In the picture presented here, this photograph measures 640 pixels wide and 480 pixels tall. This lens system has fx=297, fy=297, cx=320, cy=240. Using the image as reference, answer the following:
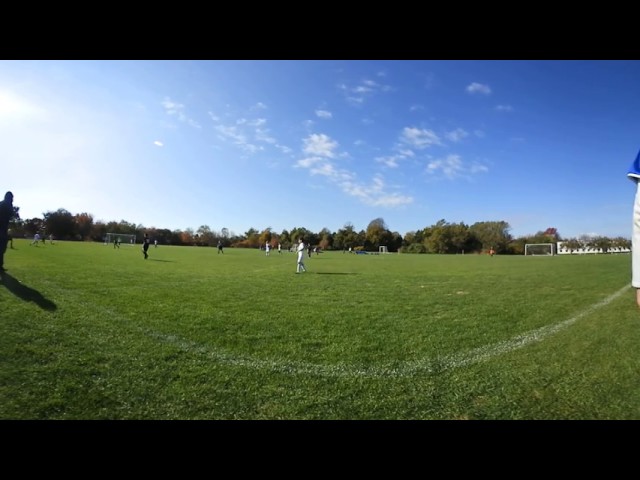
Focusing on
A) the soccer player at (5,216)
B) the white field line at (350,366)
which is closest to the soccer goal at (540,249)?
the white field line at (350,366)

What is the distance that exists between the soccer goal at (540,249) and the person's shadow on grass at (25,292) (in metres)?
70.7

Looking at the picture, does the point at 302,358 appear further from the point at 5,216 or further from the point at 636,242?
the point at 5,216

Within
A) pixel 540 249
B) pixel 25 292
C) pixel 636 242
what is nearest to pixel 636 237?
pixel 636 242

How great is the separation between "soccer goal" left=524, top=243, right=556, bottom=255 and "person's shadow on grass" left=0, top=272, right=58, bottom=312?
232 feet

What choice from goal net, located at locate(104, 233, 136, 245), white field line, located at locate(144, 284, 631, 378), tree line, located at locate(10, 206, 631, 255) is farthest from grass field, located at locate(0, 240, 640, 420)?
tree line, located at locate(10, 206, 631, 255)

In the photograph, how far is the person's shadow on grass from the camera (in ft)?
17.0

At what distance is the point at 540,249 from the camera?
59.8 meters

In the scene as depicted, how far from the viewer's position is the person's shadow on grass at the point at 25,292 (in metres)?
5.17

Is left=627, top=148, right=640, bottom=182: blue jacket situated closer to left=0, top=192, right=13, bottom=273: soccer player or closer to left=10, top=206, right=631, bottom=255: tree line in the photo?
left=0, top=192, right=13, bottom=273: soccer player

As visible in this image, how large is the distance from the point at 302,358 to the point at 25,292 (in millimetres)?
5694

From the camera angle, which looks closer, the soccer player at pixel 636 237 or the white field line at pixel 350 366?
the soccer player at pixel 636 237

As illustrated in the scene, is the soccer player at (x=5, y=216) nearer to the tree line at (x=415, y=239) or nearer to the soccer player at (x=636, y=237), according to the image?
the soccer player at (x=636, y=237)
